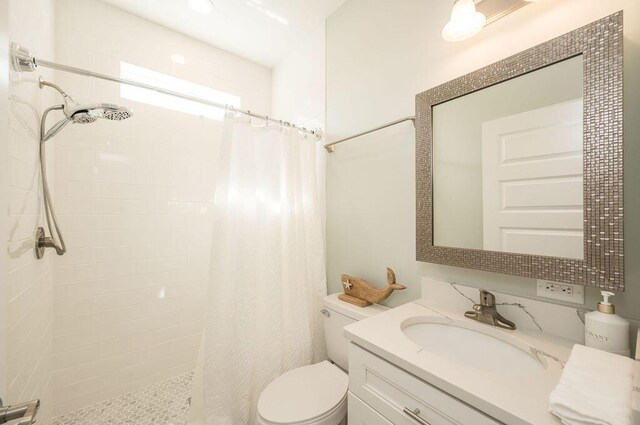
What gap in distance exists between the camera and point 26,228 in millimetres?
1088

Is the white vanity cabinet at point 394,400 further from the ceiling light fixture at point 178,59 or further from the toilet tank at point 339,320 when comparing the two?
the ceiling light fixture at point 178,59

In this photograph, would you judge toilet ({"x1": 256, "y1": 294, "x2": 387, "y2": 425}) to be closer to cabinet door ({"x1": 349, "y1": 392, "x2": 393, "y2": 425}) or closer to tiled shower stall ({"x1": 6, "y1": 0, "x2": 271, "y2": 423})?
cabinet door ({"x1": 349, "y1": 392, "x2": 393, "y2": 425})

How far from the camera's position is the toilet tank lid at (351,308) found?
1.36m

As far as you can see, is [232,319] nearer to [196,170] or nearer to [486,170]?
[196,170]

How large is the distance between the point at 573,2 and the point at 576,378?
3.89 ft

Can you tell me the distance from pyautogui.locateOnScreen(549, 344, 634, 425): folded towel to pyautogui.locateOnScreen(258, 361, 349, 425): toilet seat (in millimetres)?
837

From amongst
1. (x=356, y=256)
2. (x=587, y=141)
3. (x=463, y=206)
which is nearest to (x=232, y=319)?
(x=356, y=256)

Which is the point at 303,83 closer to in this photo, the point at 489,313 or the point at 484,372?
the point at 489,313

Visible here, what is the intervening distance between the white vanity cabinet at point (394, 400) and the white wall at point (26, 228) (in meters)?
Result: 1.15

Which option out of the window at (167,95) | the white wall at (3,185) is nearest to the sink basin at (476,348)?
the white wall at (3,185)

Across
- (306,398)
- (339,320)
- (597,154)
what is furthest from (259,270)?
(597,154)

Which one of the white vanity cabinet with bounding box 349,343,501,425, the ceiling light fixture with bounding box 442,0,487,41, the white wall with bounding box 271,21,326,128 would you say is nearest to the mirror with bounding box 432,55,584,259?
the ceiling light fixture with bounding box 442,0,487,41

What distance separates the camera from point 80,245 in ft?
5.42

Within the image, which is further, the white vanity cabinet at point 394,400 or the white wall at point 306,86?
the white wall at point 306,86
